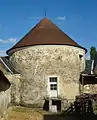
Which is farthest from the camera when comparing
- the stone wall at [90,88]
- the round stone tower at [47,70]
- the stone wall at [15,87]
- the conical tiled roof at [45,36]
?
the stone wall at [90,88]

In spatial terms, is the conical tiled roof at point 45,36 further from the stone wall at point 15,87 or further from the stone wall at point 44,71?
the stone wall at point 15,87

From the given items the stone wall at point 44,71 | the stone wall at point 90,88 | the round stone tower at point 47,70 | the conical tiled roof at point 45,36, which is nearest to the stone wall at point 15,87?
the stone wall at point 44,71

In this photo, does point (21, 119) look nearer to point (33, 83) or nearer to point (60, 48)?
point (33, 83)

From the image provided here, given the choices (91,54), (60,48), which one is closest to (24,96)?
(60,48)

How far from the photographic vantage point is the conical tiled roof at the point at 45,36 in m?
28.2

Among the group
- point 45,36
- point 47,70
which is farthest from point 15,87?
point 45,36

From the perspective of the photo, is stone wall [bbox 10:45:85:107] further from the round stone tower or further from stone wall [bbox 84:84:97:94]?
stone wall [bbox 84:84:97:94]

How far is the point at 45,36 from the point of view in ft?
95.0

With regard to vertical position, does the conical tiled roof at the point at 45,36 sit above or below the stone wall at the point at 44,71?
above

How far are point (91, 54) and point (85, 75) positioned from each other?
50.0 metres

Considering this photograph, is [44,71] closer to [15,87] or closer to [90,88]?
[15,87]

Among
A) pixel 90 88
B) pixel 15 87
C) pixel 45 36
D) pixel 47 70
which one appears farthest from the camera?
pixel 90 88

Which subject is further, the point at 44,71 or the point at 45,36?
the point at 45,36

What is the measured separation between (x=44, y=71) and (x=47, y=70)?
0.99ft
